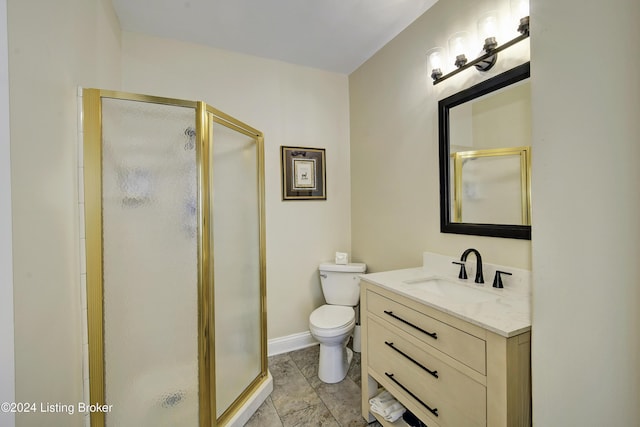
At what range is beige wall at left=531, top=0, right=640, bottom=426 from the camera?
0.53m

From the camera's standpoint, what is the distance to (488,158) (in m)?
1.49

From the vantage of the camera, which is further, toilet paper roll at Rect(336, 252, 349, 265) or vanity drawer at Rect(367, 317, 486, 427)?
toilet paper roll at Rect(336, 252, 349, 265)

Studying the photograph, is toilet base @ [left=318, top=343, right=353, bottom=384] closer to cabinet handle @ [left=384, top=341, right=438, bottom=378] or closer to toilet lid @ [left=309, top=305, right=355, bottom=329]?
toilet lid @ [left=309, top=305, right=355, bottom=329]

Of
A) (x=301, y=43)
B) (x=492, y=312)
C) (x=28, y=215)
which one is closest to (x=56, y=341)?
(x=28, y=215)

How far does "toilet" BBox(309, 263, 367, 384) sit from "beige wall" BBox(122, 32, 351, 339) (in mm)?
253

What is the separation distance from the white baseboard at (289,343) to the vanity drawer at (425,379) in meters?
1.10

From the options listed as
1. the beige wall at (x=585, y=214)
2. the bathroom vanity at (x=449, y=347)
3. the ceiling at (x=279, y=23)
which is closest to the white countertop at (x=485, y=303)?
the bathroom vanity at (x=449, y=347)

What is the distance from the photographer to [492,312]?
103cm

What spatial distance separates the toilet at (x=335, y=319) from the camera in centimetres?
194

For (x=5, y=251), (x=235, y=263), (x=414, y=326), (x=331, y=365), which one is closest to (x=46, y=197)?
(x=5, y=251)

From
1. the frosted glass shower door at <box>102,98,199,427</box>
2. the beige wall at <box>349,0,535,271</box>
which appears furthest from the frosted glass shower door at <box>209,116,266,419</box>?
the beige wall at <box>349,0,535,271</box>

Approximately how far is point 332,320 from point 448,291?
2.91ft

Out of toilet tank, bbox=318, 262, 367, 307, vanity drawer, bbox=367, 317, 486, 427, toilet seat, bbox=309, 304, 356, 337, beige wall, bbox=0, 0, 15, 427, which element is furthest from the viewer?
toilet tank, bbox=318, 262, 367, 307

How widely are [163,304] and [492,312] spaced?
1.50 m
